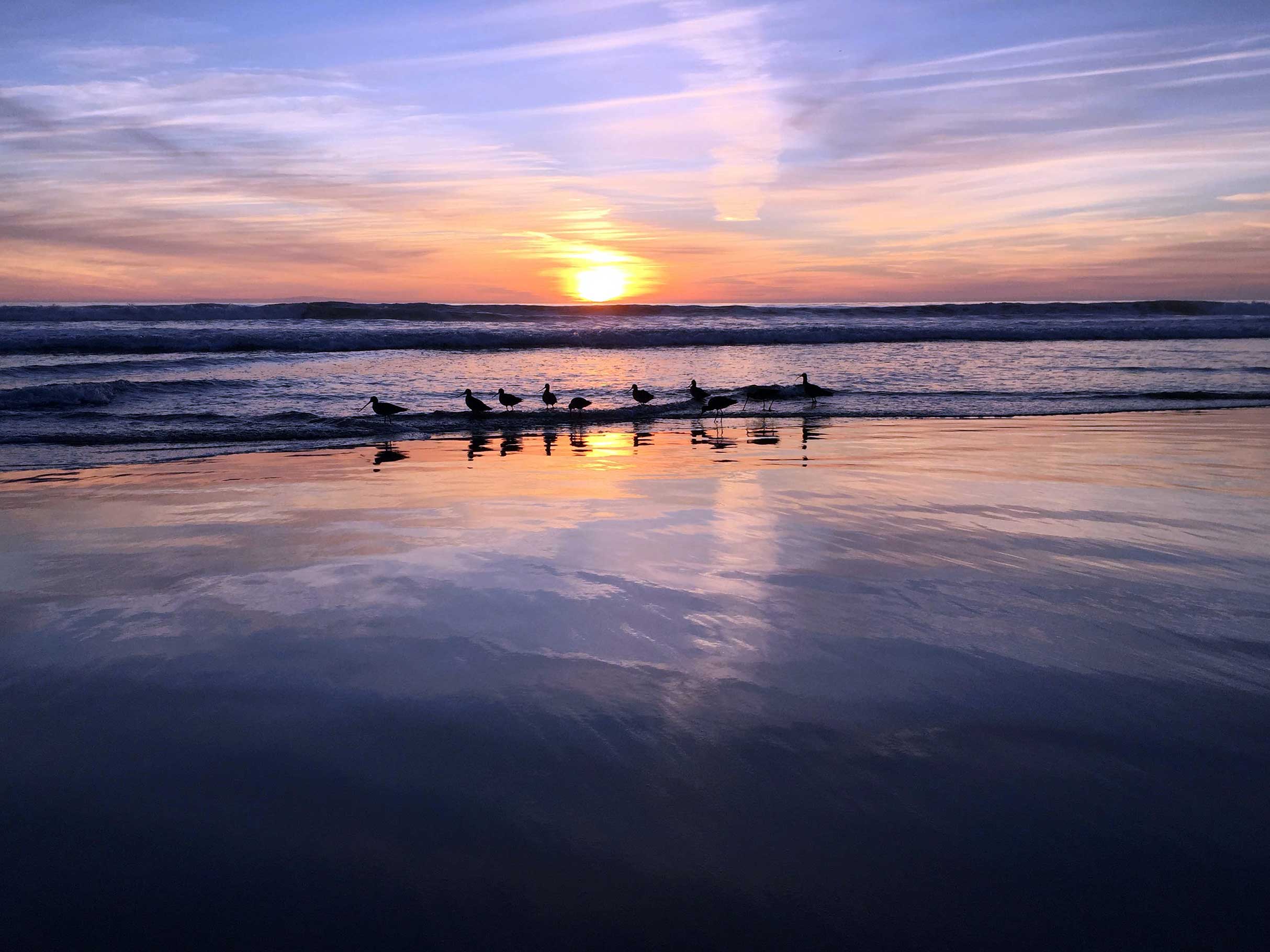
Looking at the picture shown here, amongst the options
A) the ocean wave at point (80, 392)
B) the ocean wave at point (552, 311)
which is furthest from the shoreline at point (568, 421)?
the ocean wave at point (552, 311)

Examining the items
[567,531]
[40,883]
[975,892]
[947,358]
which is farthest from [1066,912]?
[947,358]

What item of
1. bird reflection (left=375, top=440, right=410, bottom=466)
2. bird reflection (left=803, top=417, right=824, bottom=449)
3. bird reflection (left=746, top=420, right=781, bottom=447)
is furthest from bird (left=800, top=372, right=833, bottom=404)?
bird reflection (left=375, top=440, right=410, bottom=466)

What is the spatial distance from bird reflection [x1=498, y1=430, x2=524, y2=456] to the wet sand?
4047 millimetres

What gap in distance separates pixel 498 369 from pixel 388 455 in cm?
1217

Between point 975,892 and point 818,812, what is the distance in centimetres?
49

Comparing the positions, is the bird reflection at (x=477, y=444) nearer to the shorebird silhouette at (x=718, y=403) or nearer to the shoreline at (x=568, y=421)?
the shoreline at (x=568, y=421)

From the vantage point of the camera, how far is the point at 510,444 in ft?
37.0

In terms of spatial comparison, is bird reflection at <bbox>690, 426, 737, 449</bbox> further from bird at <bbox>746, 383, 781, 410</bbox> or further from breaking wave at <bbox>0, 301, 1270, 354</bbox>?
breaking wave at <bbox>0, 301, 1270, 354</bbox>

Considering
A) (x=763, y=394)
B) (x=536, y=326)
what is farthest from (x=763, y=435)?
(x=536, y=326)

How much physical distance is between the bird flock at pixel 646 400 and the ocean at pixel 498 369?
0.20m

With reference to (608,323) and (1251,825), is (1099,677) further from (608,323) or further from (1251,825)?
(608,323)

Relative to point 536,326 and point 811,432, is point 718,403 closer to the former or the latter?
point 811,432

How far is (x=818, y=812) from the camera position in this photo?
8.63ft

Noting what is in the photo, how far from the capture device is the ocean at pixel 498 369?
13.0 m
